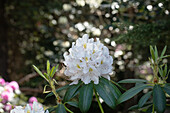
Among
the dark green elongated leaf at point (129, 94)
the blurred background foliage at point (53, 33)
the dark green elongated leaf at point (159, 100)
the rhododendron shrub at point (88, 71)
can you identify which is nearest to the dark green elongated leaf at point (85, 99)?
the rhododendron shrub at point (88, 71)

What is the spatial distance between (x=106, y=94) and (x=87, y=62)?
0.53 feet

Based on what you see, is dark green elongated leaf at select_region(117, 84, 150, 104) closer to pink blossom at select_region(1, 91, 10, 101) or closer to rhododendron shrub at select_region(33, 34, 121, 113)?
rhododendron shrub at select_region(33, 34, 121, 113)

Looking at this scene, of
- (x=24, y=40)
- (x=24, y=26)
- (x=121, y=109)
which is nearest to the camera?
(x=121, y=109)

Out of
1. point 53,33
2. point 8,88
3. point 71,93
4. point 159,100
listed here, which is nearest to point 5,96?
point 8,88

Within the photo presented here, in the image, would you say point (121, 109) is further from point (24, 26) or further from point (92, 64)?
point (24, 26)

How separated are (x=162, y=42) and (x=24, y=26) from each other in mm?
2837

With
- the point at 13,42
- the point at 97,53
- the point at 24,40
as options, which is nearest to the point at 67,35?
the point at 24,40

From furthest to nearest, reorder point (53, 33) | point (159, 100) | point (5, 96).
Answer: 1. point (53, 33)
2. point (5, 96)
3. point (159, 100)

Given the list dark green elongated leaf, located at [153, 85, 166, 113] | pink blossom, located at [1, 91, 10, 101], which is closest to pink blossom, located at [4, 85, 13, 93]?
pink blossom, located at [1, 91, 10, 101]

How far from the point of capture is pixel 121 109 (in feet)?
6.79

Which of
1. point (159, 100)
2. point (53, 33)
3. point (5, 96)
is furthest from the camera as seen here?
point (53, 33)

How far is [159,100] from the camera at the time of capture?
89 cm

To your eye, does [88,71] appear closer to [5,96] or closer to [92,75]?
[92,75]

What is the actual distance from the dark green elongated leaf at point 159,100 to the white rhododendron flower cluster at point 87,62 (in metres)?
0.23
